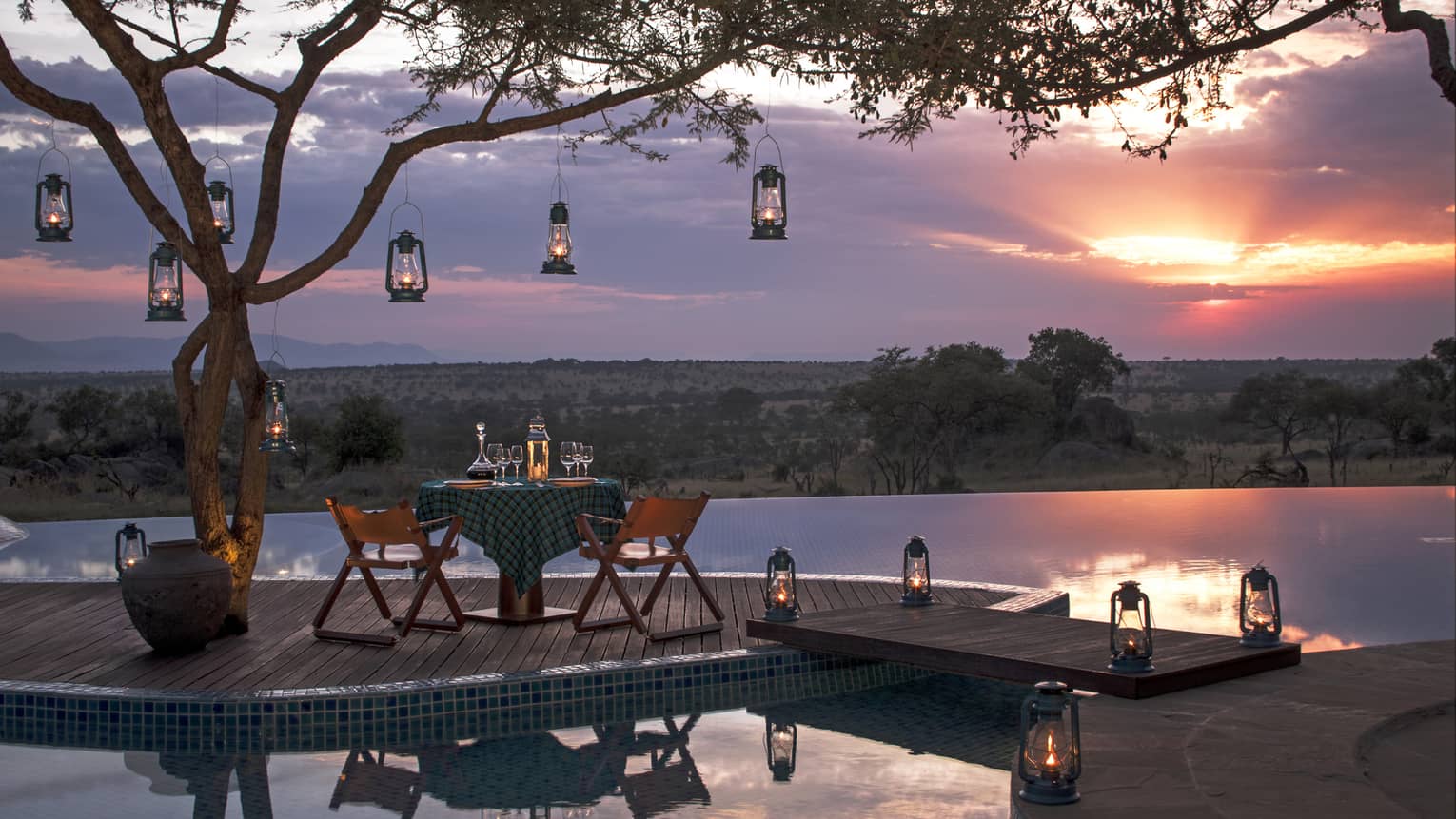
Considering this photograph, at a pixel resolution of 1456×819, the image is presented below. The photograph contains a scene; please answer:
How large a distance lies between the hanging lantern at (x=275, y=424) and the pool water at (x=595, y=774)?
1700 millimetres

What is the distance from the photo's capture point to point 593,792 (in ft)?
12.5

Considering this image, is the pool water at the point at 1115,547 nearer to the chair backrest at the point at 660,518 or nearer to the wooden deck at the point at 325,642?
the wooden deck at the point at 325,642

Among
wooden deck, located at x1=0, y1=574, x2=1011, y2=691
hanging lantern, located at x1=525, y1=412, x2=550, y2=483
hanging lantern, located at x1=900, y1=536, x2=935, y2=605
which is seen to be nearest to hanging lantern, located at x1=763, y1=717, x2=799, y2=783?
wooden deck, located at x1=0, y1=574, x2=1011, y2=691

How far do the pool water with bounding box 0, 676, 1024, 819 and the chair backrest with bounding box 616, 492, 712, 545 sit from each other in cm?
93

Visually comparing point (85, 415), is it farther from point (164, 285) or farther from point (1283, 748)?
point (1283, 748)

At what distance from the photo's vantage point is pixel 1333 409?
2198 centimetres

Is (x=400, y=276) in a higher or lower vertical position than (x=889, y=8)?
lower

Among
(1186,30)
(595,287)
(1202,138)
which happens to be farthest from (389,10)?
(595,287)

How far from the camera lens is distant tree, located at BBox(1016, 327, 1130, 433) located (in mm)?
22875

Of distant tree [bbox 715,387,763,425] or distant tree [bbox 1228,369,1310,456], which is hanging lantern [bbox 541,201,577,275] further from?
distant tree [bbox 715,387,763,425]

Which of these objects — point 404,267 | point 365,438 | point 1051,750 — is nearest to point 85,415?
point 365,438

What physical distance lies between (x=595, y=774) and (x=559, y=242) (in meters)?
2.96

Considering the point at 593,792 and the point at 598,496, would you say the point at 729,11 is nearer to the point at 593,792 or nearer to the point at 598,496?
the point at 598,496

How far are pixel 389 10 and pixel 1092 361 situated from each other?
62.6 feet
